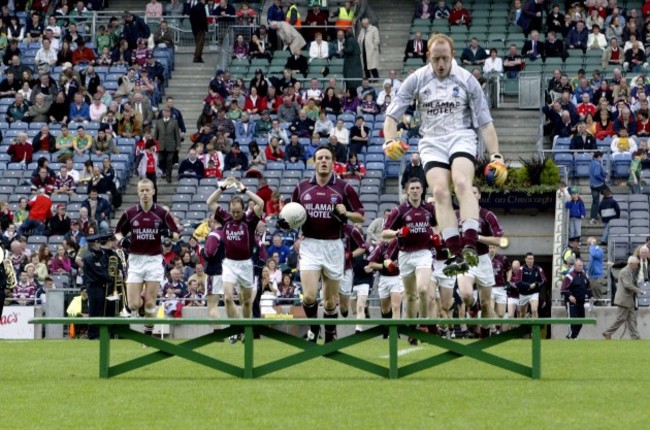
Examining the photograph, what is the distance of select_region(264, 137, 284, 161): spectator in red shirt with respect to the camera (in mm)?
34969

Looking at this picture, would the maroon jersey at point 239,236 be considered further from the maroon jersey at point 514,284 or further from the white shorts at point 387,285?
the maroon jersey at point 514,284

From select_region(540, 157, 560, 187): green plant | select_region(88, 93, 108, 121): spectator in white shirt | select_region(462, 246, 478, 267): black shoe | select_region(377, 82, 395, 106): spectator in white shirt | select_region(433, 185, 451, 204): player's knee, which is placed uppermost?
select_region(377, 82, 395, 106): spectator in white shirt

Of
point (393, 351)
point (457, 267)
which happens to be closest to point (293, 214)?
point (393, 351)

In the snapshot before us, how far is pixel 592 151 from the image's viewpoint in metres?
33.4

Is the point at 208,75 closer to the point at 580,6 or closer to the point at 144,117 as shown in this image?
the point at 144,117

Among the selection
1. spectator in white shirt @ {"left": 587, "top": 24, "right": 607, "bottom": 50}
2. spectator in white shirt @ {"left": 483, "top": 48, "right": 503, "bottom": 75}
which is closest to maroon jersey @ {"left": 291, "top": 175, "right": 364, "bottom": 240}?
spectator in white shirt @ {"left": 483, "top": 48, "right": 503, "bottom": 75}

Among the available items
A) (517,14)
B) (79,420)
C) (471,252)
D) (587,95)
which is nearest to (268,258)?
(587,95)

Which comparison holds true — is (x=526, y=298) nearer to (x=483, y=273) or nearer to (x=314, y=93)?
(x=314, y=93)

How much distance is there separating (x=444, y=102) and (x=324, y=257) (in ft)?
11.6

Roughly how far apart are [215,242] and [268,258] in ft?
22.1

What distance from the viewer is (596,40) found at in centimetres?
3809

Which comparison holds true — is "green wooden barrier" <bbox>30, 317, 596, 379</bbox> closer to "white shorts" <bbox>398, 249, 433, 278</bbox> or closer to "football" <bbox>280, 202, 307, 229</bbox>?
"football" <bbox>280, 202, 307, 229</bbox>

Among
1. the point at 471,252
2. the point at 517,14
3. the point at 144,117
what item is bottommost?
the point at 471,252

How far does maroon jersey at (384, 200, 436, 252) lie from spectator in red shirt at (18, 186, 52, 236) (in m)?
Answer: 15.0
